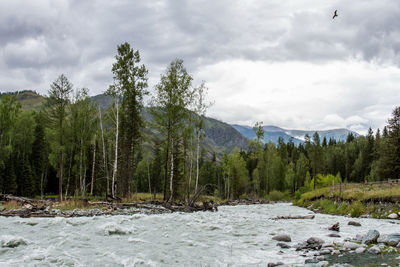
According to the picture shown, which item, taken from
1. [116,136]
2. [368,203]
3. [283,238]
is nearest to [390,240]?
[283,238]

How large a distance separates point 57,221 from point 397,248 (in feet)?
45.3

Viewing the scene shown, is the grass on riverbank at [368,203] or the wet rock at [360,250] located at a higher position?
the wet rock at [360,250]

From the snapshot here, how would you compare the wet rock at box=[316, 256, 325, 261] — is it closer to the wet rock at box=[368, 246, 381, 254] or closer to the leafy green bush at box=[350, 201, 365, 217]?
the wet rock at box=[368, 246, 381, 254]

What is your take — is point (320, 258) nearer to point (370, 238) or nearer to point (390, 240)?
point (370, 238)

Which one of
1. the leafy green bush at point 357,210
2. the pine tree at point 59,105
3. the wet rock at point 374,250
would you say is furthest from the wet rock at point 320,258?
the pine tree at point 59,105

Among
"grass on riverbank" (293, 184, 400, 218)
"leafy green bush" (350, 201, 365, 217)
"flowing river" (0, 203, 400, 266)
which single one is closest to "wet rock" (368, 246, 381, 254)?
"flowing river" (0, 203, 400, 266)

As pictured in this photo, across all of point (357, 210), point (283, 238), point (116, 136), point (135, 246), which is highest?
point (116, 136)

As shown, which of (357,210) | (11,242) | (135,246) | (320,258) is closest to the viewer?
(320,258)

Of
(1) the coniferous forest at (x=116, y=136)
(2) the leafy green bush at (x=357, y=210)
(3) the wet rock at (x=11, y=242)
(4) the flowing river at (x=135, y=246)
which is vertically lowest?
(2) the leafy green bush at (x=357, y=210)

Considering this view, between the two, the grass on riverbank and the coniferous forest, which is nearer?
the grass on riverbank

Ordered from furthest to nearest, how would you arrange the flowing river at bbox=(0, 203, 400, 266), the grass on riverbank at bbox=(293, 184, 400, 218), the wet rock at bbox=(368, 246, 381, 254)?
1. the grass on riverbank at bbox=(293, 184, 400, 218)
2. the wet rock at bbox=(368, 246, 381, 254)
3. the flowing river at bbox=(0, 203, 400, 266)

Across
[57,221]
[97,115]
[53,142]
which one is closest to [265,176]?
[97,115]

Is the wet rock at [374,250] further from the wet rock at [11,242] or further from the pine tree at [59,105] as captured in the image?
the pine tree at [59,105]

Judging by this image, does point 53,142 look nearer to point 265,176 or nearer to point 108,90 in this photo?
point 108,90
